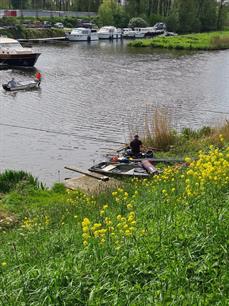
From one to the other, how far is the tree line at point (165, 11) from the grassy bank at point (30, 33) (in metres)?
19.4

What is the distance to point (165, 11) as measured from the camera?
111875 mm

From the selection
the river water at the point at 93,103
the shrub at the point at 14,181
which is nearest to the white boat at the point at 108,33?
the river water at the point at 93,103

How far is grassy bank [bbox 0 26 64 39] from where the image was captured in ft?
250

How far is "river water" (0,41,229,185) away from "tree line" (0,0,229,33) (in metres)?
40.6

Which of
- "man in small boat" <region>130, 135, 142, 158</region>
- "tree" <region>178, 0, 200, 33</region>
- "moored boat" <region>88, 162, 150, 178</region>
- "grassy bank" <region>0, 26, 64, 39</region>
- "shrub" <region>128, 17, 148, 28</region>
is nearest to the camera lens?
"moored boat" <region>88, 162, 150, 178</region>

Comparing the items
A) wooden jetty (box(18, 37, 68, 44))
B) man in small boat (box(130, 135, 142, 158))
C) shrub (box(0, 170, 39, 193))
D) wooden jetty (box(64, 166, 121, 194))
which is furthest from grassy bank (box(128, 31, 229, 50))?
shrub (box(0, 170, 39, 193))

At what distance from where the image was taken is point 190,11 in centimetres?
9975

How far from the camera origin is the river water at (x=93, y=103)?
22422 mm

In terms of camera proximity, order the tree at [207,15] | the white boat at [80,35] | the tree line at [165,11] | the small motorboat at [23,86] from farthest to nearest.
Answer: the tree at [207,15] → the tree line at [165,11] → the white boat at [80,35] → the small motorboat at [23,86]

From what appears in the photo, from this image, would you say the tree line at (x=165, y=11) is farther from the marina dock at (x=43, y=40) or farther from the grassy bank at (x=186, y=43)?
the marina dock at (x=43, y=40)

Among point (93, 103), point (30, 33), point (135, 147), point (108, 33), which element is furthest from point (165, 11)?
point (135, 147)

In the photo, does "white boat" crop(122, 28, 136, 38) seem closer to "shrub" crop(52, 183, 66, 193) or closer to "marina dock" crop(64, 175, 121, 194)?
"marina dock" crop(64, 175, 121, 194)

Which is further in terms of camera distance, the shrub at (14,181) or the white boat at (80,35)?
the white boat at (80,35)

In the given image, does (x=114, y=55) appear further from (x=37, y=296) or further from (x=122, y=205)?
(x=37, y=296)
